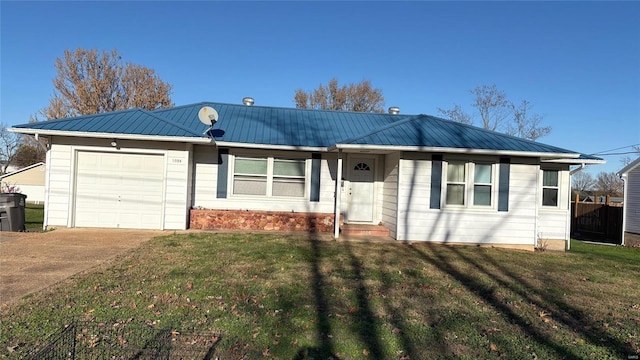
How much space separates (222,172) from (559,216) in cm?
1056

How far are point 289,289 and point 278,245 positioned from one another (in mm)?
3545

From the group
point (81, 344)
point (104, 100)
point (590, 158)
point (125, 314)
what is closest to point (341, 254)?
point (125, 314)

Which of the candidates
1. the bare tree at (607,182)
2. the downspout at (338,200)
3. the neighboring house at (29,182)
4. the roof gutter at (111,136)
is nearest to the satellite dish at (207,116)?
the roof gutter at (111,136)

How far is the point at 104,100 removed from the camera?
30.9m

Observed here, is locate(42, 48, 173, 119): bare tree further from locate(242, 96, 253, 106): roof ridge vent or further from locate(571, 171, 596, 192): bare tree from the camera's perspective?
locate(571, 171, 596, 192): bare tree

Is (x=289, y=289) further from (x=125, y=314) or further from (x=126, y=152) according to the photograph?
(x=126, y=152)

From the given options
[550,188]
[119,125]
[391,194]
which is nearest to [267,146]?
[391,194]

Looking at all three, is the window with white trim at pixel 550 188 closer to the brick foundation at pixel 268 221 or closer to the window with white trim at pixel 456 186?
the window with white trim at pixel 456 186

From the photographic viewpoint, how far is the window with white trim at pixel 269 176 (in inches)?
467

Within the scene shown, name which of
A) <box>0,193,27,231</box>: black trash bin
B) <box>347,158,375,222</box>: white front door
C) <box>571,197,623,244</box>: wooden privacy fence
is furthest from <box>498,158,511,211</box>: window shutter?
<box>0,193,27,231</box>: black trash bin

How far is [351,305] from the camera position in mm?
5180

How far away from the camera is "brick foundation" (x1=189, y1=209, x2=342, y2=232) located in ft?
37.5

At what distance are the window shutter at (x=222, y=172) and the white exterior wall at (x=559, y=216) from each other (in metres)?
9.68

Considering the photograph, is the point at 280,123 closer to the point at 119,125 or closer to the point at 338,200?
the point at 338,200
